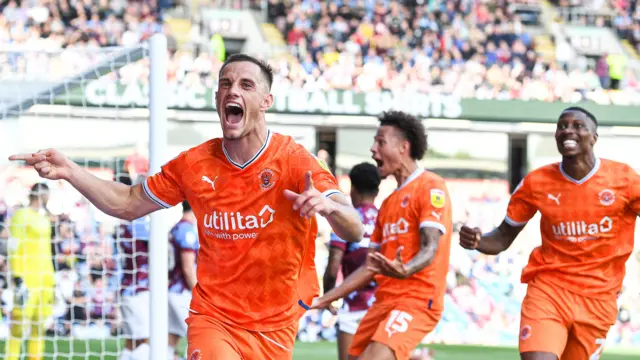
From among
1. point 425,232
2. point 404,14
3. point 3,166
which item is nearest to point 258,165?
point 425,232

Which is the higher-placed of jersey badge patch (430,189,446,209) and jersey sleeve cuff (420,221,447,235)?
jersey badge patch (430,189,446,209)

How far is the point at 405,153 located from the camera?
7.04 meters

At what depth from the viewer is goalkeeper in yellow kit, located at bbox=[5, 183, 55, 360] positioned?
31.6 ft

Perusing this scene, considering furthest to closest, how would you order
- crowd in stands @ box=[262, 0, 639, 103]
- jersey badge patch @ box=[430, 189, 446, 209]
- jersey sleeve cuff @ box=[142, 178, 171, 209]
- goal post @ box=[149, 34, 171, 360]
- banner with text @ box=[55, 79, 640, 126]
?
1. crowd in stands @ box=[262, 0, 639, 103]
2. banner with text @ box=[55, 79, 640, 126]
3. goal post @ box=[149, 34, 171, 360]
4. jersey badge patch @ box=[430, 189, 446, 209]
5. jersey sleeve cuff @ box=[142, 178, 171, 209]

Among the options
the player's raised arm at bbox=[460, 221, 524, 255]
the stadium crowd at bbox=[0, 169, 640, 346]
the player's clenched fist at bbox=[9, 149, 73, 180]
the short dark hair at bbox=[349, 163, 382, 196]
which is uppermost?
the player's clenched fist at bbox=[9, 149, 73, 180]

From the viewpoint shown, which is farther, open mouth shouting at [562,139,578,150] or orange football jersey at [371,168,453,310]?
orange football jersey at [371,168,453,310]

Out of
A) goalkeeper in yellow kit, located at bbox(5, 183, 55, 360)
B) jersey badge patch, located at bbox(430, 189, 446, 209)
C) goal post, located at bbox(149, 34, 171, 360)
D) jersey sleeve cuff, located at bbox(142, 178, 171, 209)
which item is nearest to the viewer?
jersey sleeve cuff, located at bbox(142, 178, 171, 209)

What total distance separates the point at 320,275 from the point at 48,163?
10717 millimetres

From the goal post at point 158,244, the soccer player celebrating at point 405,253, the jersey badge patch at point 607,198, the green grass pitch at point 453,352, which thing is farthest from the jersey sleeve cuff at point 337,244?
the green grass pitch at point 453,352

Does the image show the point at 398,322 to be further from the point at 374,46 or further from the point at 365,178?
the point at 374,46

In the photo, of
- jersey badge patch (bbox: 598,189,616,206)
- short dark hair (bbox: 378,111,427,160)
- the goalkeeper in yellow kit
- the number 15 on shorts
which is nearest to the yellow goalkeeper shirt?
the goalkeeper in yellow kit

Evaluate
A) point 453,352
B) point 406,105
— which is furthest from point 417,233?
point 406,105

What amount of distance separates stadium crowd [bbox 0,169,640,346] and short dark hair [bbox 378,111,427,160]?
2.51m

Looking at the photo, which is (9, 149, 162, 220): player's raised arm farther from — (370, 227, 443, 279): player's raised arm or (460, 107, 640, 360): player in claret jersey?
(460, 107, 640, 360): player in claret jersey
